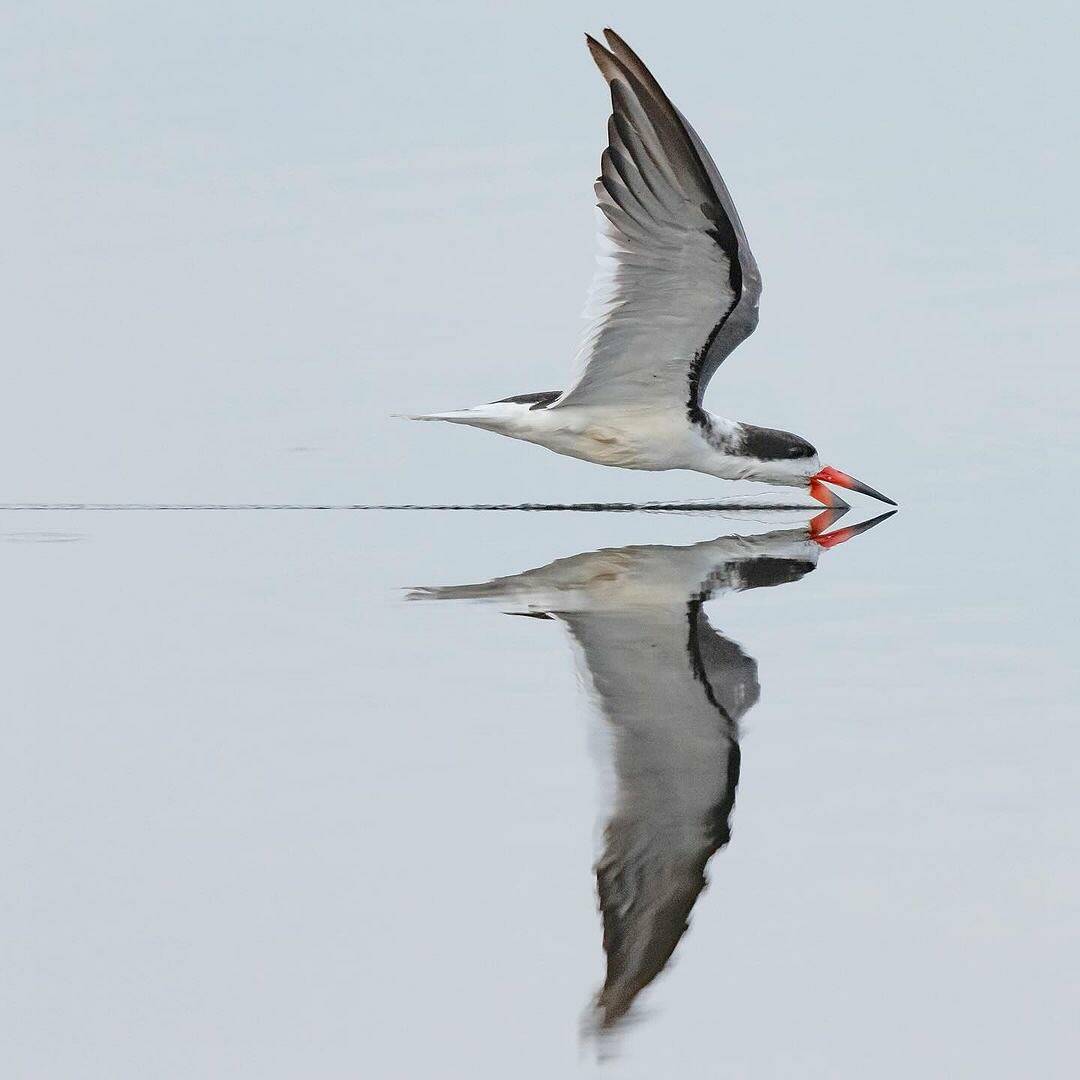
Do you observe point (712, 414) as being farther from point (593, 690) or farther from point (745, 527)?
point (593, 690)

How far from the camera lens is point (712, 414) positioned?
6.07m

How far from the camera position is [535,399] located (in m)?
5.77

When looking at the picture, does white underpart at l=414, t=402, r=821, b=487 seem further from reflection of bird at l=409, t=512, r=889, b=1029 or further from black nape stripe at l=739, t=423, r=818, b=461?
reflection of bird at l=409, t=512, r=889, b=1029

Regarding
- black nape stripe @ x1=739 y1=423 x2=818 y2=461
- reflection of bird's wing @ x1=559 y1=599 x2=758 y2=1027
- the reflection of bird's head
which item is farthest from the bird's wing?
reflection of bird's wing @ x1=559 y1=599 x2=758 y2=1027

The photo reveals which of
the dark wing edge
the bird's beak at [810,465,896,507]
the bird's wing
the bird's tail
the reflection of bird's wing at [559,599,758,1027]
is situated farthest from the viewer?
the bird's beak at [810,465,896,507]

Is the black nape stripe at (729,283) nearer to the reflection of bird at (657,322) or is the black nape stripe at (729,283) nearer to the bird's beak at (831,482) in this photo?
the reflection of bird at (657,322)

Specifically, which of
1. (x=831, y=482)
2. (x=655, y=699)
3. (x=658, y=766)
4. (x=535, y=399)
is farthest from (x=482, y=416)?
(x=658, y=766)

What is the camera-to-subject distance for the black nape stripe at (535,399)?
5727 millimetres

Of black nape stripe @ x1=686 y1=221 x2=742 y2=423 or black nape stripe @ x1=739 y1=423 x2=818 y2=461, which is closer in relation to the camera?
black nape stripe @ x1=686 y1=221 x2=742 y2=423

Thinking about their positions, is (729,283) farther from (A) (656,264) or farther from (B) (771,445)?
(B) (771,445)

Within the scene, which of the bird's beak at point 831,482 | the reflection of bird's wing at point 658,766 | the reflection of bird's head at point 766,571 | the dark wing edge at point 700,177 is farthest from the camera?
the bird's beak at point 831,482

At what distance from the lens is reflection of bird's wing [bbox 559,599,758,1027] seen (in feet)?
7.22

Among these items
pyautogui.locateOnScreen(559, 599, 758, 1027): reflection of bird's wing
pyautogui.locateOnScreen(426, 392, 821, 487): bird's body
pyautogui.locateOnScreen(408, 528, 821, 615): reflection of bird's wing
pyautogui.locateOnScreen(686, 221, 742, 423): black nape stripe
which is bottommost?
pyautogui.locateOnScreen(559, 599, 758, 1027): reflection of bird's wing

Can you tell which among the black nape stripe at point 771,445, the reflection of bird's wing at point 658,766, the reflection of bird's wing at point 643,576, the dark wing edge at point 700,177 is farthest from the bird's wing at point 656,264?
the reflection of bird's wing at point 658,766
